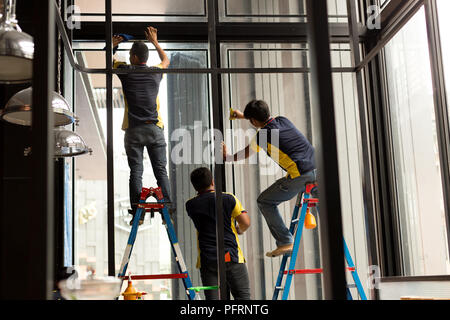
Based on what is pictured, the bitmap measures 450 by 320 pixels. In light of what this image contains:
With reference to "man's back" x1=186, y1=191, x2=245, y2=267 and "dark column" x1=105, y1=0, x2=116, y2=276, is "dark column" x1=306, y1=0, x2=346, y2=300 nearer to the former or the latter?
"dark column" x1=105, y1=0, x2=116, y2=276

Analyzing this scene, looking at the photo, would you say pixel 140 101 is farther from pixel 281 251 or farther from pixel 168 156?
pixel 281 251

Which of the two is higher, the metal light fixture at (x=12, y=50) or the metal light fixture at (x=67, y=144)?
the metal light fixture at (x=12, y=50)

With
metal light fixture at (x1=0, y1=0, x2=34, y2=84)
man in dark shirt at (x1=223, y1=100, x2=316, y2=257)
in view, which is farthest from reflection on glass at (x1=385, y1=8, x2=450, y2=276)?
metal light fixture at (x1=0, y1=0, x2=34, y2=84)

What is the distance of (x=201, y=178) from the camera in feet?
13.7

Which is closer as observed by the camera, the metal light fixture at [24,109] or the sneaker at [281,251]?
the metal light fixture at [24,109]

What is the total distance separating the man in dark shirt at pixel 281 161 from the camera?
4160 mm

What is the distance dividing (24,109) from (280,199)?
2.06m

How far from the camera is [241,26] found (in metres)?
5.31

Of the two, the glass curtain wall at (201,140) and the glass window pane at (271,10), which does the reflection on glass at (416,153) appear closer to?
the glass curtain wall at (201,140)

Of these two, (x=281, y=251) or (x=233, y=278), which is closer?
(x=233, y=278)

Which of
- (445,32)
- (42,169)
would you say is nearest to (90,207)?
(445,32)

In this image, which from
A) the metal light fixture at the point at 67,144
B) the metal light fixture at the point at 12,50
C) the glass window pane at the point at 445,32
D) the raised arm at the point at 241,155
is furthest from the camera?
the raised arm at the point at 241,155

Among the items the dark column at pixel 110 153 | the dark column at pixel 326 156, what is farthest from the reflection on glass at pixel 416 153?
the dark column at pixel 326 156

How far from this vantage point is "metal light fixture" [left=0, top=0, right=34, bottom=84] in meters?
2.42
